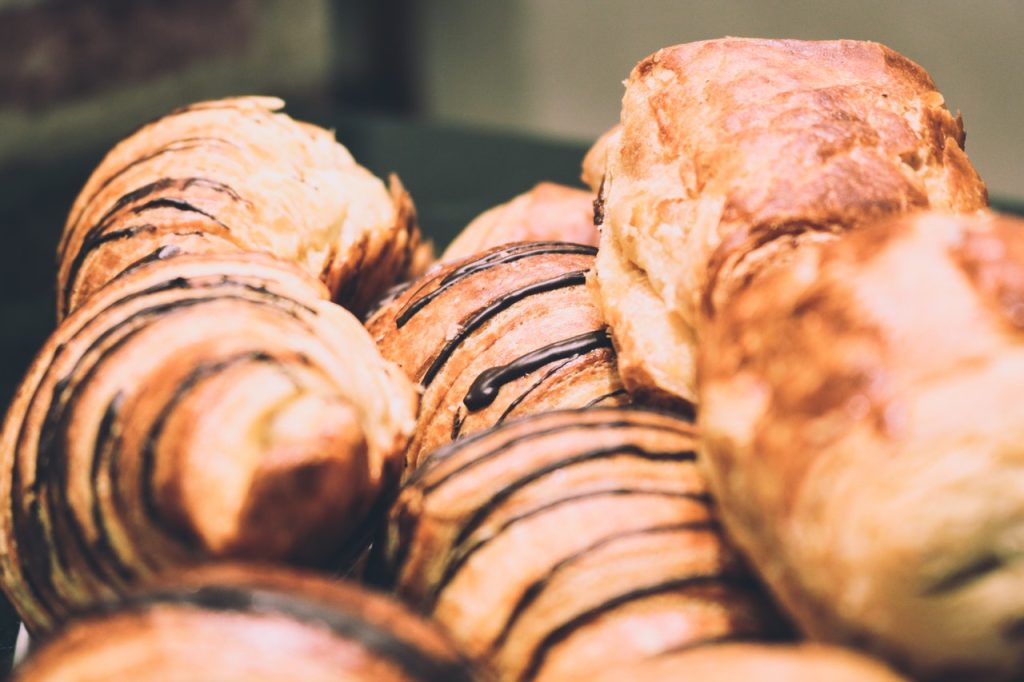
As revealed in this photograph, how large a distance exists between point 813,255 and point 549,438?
0.79 feet

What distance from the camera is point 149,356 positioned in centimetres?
76

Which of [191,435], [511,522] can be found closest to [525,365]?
[511,522]

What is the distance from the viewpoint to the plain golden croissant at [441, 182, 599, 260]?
4.72 feet

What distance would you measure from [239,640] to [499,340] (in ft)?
1.84

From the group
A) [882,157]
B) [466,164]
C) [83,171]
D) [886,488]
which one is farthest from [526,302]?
[83,171]

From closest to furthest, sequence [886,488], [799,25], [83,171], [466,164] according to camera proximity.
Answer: [886,488]
[466,164]
[83,171]
[799,25]

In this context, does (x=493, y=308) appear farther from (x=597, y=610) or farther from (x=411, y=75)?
(x=411, y=75)

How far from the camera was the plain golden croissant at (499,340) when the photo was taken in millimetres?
1022

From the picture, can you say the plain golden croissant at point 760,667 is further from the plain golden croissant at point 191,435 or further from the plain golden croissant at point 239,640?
the plain golden croissant at point 191,435

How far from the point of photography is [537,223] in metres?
1.46

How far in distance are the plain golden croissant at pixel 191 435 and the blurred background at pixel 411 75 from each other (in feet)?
2.52

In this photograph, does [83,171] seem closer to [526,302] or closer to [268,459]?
[526,302]

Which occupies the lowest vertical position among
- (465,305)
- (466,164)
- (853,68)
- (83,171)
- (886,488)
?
(83,171)

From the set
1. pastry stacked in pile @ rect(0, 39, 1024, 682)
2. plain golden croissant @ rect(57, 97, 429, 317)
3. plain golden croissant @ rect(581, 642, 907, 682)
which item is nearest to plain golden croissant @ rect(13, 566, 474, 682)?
pastry stacked in pile @ rect(0, 39, 1024, 682)
